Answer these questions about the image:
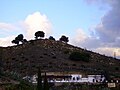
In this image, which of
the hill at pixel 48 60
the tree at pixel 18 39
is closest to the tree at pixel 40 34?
the hill at pixel 48 60

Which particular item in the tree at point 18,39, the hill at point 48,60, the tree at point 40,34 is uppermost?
the tree at point 40,34

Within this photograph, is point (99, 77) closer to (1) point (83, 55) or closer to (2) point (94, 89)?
(2) point (94, 89)

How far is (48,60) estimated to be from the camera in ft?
355

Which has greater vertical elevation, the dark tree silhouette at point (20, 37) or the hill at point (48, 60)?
the dark tree silhouette at point (20, 37)

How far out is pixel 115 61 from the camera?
126375 mm

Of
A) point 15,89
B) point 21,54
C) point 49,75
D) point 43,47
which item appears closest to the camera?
point 15,89

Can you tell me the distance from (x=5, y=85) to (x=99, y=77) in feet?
108

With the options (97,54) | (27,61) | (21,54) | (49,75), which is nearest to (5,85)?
(49,75)

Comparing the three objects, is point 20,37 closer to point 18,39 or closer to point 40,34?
point 18,39

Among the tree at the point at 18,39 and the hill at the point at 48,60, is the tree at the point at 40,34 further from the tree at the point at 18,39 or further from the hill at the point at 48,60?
the tree at the point at 18,39

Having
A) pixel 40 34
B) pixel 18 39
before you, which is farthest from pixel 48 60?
pixel 18 39

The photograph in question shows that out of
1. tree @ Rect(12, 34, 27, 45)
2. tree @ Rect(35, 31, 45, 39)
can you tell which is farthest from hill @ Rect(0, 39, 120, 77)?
tree @ Rect(12, 34, 27, 45)

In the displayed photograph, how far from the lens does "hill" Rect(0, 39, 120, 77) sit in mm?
97188

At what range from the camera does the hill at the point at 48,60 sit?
97188 millimetres
